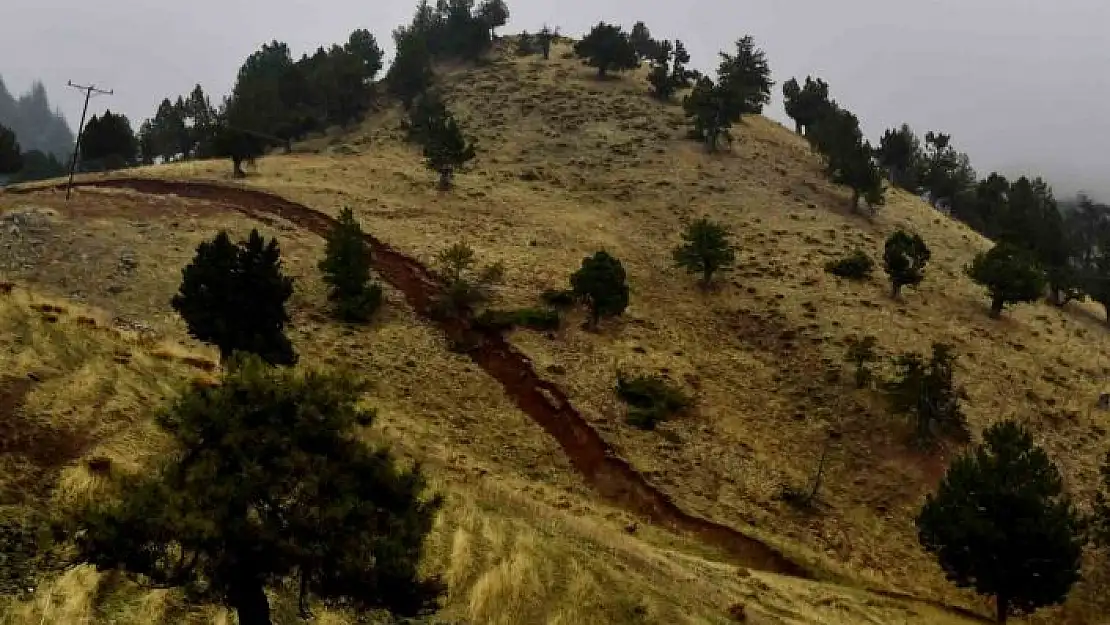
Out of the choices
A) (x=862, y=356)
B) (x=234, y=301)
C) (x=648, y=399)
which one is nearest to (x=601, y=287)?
(x=648, y=399)

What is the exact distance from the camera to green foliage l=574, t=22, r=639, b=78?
113125mm

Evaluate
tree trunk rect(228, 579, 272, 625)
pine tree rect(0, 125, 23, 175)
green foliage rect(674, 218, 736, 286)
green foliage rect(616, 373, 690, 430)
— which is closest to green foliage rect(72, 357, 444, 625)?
tree trunk rect(228, 579, 272, 625)

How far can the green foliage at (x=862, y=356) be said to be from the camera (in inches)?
1844

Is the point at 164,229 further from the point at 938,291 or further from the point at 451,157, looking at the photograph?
the point at 938,291

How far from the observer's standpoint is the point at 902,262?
5888cm

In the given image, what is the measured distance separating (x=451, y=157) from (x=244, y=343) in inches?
1756

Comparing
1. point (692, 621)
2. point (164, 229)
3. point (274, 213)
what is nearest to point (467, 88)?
point (274, 213)

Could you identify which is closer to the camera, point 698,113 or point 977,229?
point 698,113

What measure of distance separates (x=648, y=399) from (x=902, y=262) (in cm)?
2680

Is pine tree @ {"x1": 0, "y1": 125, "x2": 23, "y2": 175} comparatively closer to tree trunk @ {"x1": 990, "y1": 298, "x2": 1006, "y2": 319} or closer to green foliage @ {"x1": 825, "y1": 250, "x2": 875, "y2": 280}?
green foliage @ {"x1": 825, "y1": 250, "x2": 875, "y2": 280}

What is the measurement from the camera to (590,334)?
164 ft

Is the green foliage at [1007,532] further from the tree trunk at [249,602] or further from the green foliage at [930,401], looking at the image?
the tree trunk at [249,602]

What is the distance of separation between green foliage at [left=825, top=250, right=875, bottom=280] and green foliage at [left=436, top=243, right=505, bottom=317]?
2642 centimetres

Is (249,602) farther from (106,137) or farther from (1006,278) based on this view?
(106,137)
